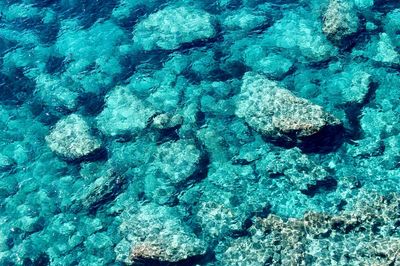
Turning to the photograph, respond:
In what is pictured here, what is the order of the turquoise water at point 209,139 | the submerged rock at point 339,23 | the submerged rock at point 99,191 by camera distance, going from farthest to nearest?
the submerged rock at point 339,23 → the submerged rock at point 99,191 → the turquoise water at point 209,139

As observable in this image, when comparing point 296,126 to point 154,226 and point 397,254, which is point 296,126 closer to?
point 397,254

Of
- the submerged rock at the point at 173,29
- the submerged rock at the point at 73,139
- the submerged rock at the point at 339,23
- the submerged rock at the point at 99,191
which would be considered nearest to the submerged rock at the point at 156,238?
the submerged rock at the point at 99,191

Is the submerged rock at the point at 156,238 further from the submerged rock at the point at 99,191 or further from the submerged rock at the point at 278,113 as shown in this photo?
the submerged rock at the point at 278,113

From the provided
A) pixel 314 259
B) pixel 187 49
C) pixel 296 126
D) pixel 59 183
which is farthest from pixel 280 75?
pixel 59 183

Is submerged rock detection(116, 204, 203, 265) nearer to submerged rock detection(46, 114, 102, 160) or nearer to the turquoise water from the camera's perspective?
the turquoise water

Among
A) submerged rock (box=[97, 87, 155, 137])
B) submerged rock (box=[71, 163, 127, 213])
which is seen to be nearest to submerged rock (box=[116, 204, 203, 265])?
submerged rock (box=[71, 163, 127, 213])
